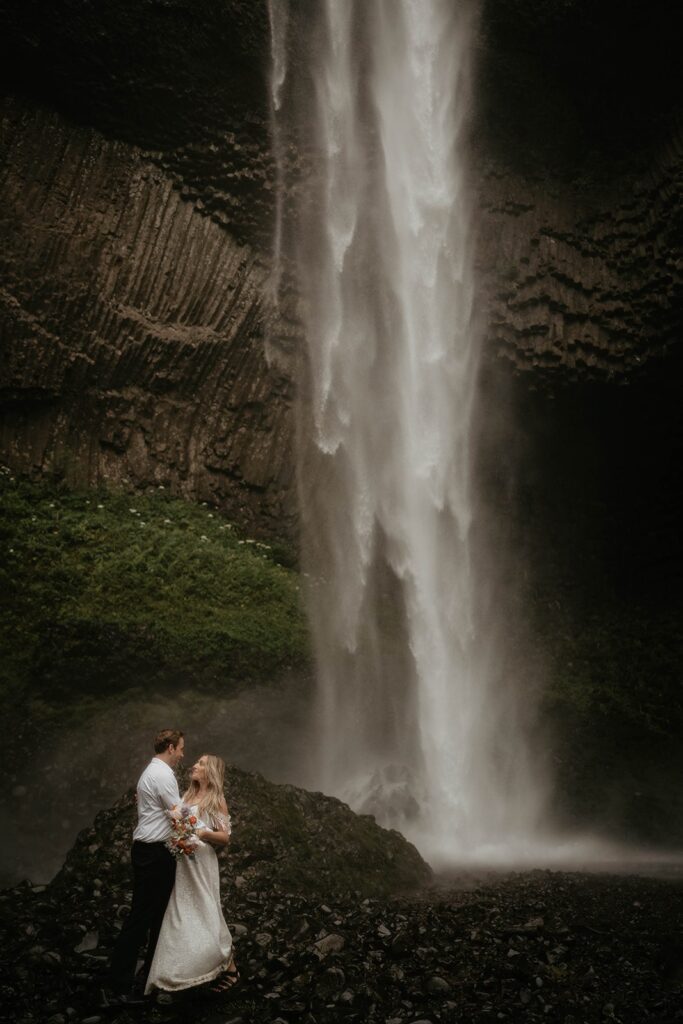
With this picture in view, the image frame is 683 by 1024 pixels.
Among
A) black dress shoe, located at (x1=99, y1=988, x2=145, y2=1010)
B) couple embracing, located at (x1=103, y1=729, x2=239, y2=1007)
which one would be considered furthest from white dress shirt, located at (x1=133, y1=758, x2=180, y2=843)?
black dress shoe, located at (x1=99, y1=988, x2=145, y2=1010)

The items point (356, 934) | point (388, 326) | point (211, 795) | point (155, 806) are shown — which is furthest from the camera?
point (388, 326)

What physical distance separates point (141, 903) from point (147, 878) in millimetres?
166

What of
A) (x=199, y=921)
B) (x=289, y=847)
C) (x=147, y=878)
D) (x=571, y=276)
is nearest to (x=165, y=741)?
(x=147, y=878)

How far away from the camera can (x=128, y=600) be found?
12844mm

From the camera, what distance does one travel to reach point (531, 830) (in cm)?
1238

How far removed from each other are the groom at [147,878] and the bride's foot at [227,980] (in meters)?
0.47

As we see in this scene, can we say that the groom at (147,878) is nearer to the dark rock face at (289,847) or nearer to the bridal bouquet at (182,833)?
the bridal bouquet at (182,833)

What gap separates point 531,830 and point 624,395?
9.53m

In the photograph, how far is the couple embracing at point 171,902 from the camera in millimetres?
5129

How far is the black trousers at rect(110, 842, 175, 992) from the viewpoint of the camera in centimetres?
516

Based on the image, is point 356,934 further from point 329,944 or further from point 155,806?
point 155,806

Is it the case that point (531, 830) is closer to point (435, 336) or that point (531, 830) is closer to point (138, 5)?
point (435, 336)

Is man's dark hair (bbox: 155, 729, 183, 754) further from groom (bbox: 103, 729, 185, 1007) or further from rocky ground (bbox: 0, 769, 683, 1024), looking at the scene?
rocky ground (bbox: 0, 769, 683, 1024)

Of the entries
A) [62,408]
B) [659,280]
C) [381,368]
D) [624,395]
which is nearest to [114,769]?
[62,408]
